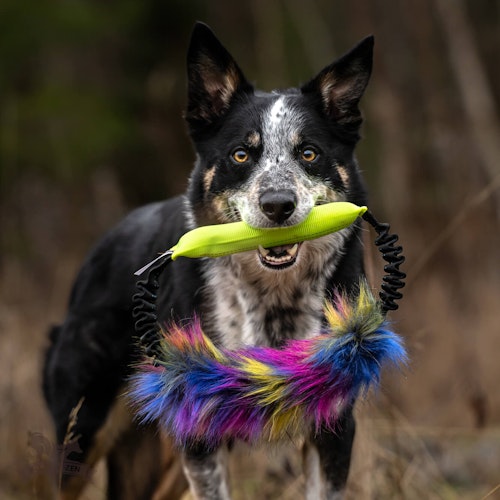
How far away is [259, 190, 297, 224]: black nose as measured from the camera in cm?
326

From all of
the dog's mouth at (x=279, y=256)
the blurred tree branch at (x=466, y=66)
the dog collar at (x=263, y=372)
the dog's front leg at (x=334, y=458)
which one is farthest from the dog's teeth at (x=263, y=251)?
the blurred tree branch at (x=466, y=66)

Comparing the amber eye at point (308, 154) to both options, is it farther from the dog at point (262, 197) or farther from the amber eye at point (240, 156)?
the amber eye at point (240, 156)

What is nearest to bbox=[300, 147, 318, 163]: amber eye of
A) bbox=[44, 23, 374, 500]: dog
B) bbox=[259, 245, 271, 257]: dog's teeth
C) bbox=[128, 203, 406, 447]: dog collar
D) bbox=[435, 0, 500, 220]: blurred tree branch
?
bbox=[44, 23, 374, 500]: dog

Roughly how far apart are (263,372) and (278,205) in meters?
0.62

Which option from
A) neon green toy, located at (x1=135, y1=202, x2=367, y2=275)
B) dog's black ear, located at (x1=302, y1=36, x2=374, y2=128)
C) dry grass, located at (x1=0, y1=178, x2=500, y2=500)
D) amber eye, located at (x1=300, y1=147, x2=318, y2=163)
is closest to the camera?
neon green toy, located at (x1=135, y1=202, x2=367, y2=275)

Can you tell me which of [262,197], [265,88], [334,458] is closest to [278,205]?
[262,197]

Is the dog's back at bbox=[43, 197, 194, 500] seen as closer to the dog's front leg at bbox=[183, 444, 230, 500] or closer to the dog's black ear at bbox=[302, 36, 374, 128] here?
the dog's front leg at bbox=[183, 444, 230, 500]

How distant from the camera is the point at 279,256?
3.38 m

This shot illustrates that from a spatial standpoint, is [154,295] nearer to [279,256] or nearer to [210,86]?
[279,256]

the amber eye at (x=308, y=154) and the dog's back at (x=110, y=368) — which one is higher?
the amber eye at (x=308, y=154)

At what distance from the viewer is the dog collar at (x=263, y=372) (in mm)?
2955

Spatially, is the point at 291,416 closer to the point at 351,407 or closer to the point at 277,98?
the point at 351,407

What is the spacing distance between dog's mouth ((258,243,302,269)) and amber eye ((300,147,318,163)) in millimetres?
436

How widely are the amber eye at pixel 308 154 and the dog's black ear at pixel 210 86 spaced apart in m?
0.46
